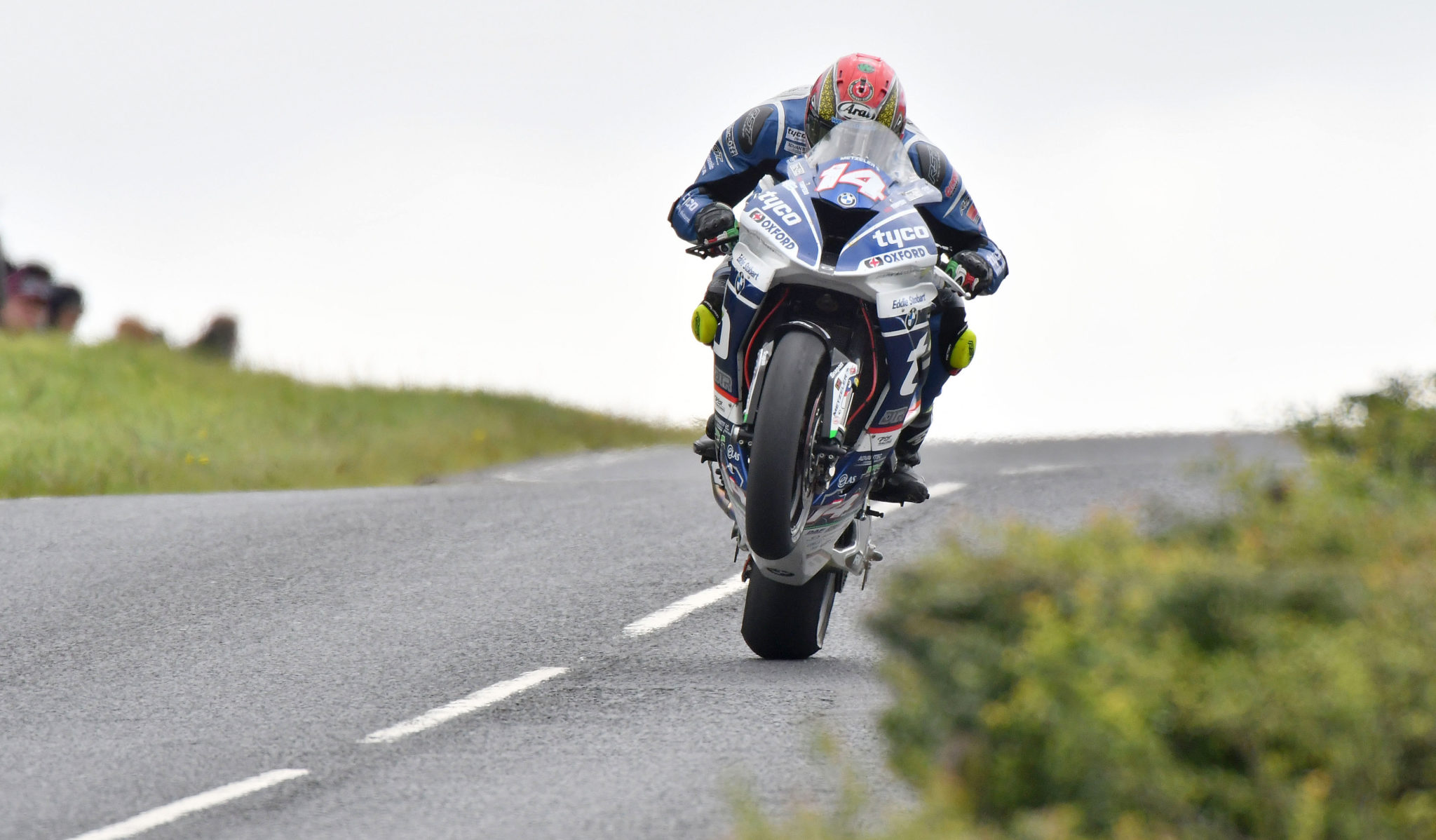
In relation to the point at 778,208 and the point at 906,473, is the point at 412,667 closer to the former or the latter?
the point at 906,473

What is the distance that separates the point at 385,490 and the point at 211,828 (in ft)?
26.6

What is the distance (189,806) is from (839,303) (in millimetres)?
2830

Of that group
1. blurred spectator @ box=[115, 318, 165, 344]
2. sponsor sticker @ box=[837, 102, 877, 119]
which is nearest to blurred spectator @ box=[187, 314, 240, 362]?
blurred spectator @ box=[115, 318, 165, 344]

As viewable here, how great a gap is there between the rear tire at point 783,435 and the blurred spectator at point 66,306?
2183 centimetres

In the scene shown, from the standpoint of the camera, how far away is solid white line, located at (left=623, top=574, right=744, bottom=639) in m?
7.17

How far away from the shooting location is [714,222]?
6.49 metres

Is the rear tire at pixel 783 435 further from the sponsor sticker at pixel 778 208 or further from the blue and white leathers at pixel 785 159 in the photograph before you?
the blue and white leathers at pixel 785 159

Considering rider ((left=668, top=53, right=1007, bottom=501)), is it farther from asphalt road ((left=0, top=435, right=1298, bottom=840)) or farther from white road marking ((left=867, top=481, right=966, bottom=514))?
white road marking ((left=867, top=481, right=966, bottom=514))

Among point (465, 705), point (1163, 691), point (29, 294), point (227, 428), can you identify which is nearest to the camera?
point (1163, 691)

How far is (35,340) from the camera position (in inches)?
773

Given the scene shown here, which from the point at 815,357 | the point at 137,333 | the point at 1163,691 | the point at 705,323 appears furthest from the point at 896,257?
the point at 137,333

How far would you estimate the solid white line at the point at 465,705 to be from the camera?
530 cm

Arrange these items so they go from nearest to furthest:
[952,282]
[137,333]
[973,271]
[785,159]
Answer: [952,282] < [973,271] < [785,159] < [137,333]

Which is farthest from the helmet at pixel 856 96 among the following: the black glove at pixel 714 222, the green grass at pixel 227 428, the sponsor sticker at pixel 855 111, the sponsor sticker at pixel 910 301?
the green grass at pixel 227 428
